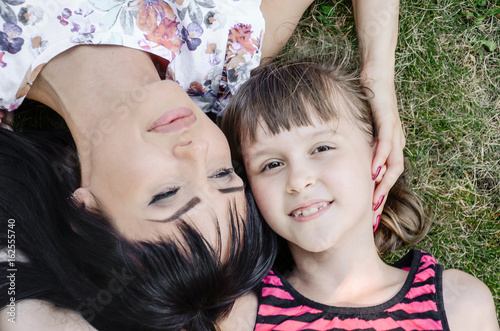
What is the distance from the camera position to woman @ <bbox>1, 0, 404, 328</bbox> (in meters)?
1.81

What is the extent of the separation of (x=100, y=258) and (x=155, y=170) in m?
0.46

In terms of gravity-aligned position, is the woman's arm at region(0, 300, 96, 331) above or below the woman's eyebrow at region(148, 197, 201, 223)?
below

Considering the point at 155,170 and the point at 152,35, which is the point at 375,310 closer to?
the point at 155,170

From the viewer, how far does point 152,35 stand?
7.23ft

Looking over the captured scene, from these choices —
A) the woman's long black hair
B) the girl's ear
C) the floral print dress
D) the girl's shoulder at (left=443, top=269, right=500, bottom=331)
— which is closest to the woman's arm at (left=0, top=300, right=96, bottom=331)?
the woman's long black hair

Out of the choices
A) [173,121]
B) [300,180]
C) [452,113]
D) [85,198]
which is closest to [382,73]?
→ [452,113]

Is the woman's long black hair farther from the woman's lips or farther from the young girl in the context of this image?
the woman's lips

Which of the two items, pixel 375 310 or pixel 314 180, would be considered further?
pixel 375 310

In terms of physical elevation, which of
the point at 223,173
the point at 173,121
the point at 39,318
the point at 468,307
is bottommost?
the point at 468,307

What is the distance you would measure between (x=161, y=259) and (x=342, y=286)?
2.96 ft

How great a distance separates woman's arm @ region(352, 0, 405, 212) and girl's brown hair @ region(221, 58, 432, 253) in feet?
0.20

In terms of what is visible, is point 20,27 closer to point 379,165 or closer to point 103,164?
point 103,164

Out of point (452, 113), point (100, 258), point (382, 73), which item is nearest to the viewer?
point (100, 258)

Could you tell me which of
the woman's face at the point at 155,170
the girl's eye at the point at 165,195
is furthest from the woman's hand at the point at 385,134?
the girl's eye at the point at 165,195
